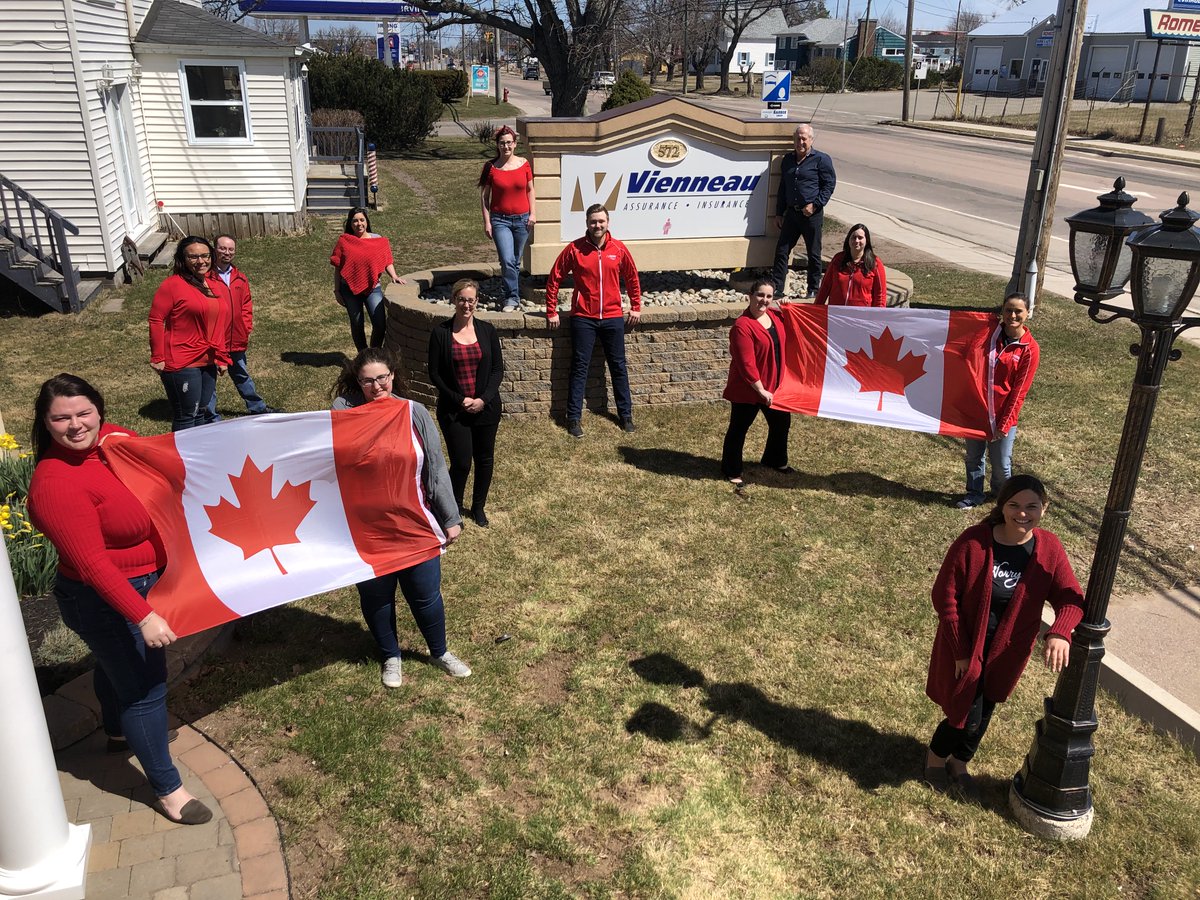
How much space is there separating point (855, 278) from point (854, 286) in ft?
0.23

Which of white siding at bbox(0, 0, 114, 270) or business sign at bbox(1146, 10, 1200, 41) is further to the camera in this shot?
business sign at bbox(1146, 10, 1200, 41)

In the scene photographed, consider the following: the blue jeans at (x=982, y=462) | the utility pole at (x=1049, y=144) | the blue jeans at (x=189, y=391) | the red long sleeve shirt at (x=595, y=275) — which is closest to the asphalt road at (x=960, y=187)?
the utility pole at (x=1049, y=144)

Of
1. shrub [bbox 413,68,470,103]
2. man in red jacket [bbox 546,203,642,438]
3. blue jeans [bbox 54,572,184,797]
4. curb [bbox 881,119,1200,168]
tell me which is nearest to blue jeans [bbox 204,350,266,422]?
man in red jacket [bbox 546,203,642,438]

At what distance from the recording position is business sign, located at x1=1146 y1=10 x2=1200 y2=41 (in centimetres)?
3644

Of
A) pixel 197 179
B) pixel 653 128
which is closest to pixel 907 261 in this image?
pixel 653 128

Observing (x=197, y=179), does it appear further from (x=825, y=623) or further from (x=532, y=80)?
(x=532, y=80)

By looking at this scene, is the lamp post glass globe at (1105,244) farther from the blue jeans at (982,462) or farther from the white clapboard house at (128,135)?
the white clapboard house at (128,135)

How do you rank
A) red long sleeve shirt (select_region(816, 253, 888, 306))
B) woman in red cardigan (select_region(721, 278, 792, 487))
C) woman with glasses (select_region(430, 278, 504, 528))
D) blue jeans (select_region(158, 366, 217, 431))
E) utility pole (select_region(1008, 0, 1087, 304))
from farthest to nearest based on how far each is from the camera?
utility pole (select_region(1008, 0, 1087, 304))
red long sleeve shirt (select_region(816, 253, 888, 306))
blue jeans (select_region(158, 366, 217, 431))
woman in red cardigan (select_region(721, 278, 792, 487))
woman with glasses (select_region(430, 278, 504, 528))

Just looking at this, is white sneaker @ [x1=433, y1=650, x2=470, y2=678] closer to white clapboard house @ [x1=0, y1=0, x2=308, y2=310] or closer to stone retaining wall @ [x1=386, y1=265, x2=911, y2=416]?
stone retaining wall @ [x1=386, y1=265, x2=911, y2=416]

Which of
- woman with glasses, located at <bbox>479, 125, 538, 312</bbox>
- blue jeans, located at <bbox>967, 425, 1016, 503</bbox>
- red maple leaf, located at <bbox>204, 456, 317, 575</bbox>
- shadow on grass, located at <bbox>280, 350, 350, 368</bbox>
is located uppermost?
woman with glasses, located at <bbox>479, 125, 538, 312</bbox>

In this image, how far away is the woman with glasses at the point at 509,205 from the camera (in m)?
9.42

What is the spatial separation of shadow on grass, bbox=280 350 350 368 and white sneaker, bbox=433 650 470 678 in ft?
19.8

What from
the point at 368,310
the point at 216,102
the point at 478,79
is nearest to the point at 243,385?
the point at 368,310

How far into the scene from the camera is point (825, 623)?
6.00 m
